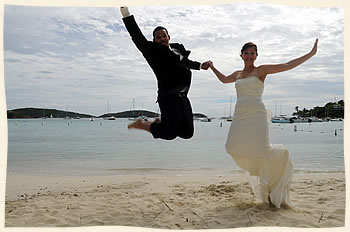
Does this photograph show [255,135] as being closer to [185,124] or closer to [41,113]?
[185,124]

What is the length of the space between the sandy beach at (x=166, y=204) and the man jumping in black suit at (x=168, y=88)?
85 centimetres

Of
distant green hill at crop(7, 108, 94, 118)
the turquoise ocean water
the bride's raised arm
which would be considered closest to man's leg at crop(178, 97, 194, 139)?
the bride's raised arm

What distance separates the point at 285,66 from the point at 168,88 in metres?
1.09

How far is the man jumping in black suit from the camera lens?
3.19 m

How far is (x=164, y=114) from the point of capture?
323 centimetres

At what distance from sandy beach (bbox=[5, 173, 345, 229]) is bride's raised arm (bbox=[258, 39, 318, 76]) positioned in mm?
1316

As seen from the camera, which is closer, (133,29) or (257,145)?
(133,29)

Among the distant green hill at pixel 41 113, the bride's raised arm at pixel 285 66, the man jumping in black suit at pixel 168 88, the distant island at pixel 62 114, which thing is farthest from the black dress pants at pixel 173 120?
the distant green hill at pixel 41 113

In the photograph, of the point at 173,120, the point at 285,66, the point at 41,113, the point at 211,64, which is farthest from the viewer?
the point at 41,113

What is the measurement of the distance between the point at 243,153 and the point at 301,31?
4.34 ft

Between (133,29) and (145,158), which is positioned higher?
(133,29)

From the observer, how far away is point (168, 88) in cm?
324

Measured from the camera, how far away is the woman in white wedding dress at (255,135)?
343cm

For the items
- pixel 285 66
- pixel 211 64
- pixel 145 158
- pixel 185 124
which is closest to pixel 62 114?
pixel 185 124
